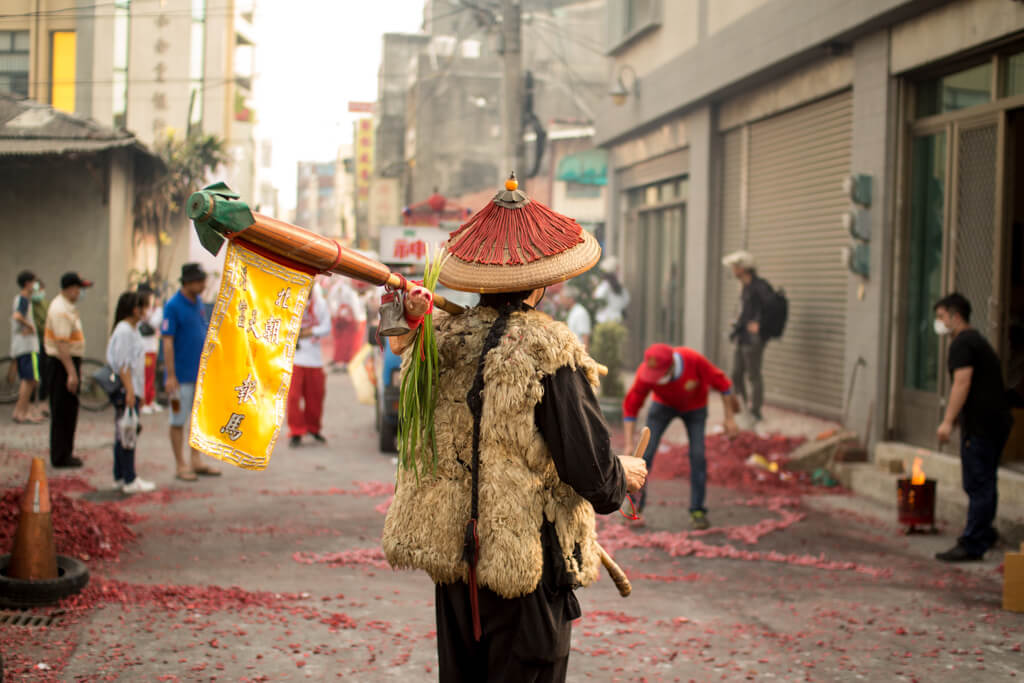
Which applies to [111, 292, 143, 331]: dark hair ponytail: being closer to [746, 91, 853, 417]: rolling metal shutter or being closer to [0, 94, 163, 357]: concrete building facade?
[0, 94, 163, 357]: concrete building facade

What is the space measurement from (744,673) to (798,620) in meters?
1.02

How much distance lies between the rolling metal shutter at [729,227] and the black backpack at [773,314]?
226 cm

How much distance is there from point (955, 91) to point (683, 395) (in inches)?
175

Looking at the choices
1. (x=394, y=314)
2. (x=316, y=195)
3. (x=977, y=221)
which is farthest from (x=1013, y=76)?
(x=316, y=195)

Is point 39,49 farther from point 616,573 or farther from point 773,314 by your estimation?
point 773,314

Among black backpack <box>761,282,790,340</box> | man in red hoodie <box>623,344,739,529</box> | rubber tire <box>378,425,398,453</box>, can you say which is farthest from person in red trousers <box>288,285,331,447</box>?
black backpack <box>761,282,790,340</box>

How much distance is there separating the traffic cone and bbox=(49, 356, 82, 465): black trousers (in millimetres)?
3885

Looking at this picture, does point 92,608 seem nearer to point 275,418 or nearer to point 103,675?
point 103,675

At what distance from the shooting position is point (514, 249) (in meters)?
3.26

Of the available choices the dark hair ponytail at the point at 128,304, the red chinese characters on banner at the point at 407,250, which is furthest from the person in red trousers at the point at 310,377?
the red chinese characters on banner at the point at 407,250

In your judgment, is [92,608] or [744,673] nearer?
[744,673]

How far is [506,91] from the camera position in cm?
1655

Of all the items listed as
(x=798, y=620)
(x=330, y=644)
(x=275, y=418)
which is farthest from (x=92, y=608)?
(x=798, y=620)

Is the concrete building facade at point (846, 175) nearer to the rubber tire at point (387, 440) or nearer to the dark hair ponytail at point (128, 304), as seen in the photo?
the rubber tire at point (387, 440)
